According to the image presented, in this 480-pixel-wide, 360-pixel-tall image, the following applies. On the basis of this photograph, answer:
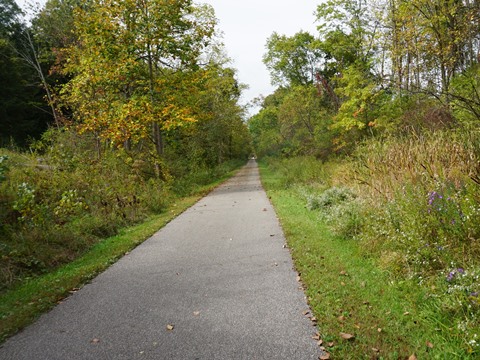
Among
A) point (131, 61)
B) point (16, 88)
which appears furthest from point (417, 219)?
point (16, 88)

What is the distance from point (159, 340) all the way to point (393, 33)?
17.1m

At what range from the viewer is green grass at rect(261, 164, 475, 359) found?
3.04 meters

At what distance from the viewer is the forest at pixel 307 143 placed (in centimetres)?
432

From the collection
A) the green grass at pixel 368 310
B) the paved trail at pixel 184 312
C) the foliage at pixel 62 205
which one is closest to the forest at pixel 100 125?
the foliage at pixel 62 205

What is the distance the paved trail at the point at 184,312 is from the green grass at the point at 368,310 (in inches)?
9.5

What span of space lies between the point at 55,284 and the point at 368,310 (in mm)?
4502

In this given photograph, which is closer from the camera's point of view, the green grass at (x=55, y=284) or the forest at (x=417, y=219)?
the forest at (x=417, y=219)

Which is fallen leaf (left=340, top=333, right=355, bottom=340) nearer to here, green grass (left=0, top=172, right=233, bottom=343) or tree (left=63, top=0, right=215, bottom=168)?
green grass (left=0, top=172, right=233, bottom=343)

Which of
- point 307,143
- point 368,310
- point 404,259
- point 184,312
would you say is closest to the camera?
point 368,310

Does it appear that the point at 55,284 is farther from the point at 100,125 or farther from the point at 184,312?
the point at 100,125

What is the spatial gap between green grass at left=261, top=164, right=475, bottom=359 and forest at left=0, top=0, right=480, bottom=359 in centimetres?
3

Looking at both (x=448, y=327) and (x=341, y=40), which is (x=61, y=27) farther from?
(x=448, y=327)

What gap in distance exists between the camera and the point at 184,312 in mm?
3980

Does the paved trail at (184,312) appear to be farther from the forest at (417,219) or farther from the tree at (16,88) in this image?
the tree at (16,88)
